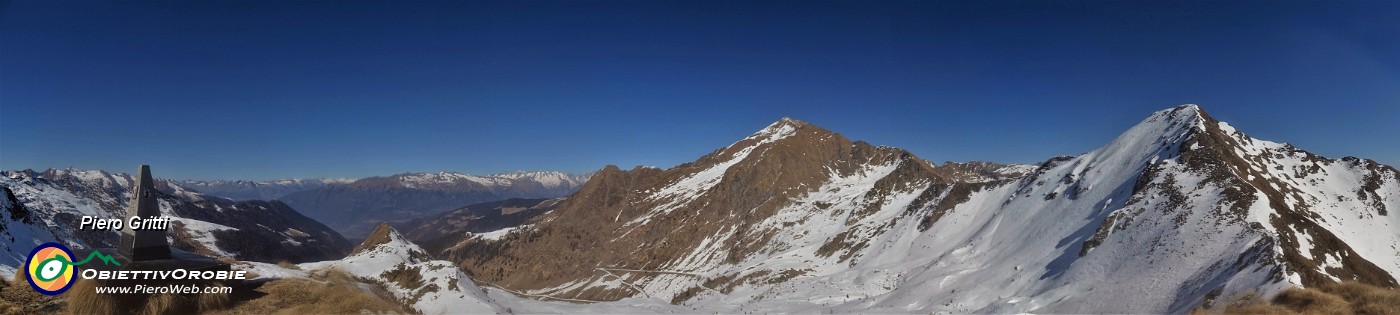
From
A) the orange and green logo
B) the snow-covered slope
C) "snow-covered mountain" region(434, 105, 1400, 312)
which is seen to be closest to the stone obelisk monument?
the orange and green logo

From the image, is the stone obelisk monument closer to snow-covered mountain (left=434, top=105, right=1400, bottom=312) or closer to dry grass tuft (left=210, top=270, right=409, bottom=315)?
dry grass tuft (left=210, top=270, right=409, bottom=315)

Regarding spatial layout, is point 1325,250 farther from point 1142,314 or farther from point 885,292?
point 885,292

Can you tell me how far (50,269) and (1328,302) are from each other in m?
40.6

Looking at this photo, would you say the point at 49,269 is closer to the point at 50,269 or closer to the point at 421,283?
the point at 50,269

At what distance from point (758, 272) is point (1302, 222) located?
243 ft

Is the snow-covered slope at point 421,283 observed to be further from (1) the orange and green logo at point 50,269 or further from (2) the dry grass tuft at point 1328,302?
(2) the dry grass tuft at point 1328,302

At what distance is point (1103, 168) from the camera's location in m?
70.6

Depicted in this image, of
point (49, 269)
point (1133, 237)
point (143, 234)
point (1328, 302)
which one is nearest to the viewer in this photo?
point (49, 269)

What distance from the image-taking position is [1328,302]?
72.7 feet

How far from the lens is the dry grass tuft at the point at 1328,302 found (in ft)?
67.9

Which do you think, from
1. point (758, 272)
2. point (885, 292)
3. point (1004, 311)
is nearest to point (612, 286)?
point (758, 272)

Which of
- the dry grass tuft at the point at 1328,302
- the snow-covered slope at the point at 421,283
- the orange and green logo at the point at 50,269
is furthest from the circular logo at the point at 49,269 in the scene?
the dry grass tuft at the point at 1328,302

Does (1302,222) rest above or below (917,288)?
above

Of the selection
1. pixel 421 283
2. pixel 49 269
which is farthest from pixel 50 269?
pixel 421 283
